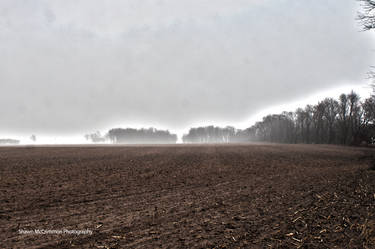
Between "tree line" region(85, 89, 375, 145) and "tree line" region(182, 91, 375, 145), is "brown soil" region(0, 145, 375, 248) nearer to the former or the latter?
"tree line" region(85, 89, 375, 145)

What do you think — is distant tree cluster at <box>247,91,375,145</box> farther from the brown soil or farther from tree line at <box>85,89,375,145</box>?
the brown soil

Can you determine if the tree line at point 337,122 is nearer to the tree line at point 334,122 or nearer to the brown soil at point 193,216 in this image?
the tree line at point 334,122

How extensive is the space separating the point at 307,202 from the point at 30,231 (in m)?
9.58

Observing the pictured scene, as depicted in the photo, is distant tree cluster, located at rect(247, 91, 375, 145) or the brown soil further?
distant tree cluster, located at rect(247, 91, 375, 145)

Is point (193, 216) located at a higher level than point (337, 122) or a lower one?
lower

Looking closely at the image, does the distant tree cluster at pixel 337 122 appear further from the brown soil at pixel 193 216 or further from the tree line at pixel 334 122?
the brown soil at pixel 193 216

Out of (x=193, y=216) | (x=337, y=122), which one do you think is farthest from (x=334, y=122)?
(x=193, y=216)

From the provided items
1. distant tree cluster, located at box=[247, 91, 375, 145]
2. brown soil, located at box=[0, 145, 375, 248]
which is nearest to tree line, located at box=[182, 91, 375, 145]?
distant tree cluster, located at box=[247, 91, 375, 145]

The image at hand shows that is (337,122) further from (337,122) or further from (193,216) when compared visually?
(193,216)

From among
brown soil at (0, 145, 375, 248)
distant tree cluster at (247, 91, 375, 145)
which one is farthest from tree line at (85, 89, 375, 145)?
brown soil at (0, 145, 375, 248)

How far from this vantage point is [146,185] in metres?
10.5

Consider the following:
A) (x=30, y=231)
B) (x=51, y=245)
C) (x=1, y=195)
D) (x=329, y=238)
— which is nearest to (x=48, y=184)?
(x=1, y=195)

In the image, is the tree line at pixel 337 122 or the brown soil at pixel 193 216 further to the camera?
the tree line at pixel 337 122

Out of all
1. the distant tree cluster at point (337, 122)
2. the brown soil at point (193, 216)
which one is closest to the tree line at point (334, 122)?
the distant tree cluster at point (337, 122)
